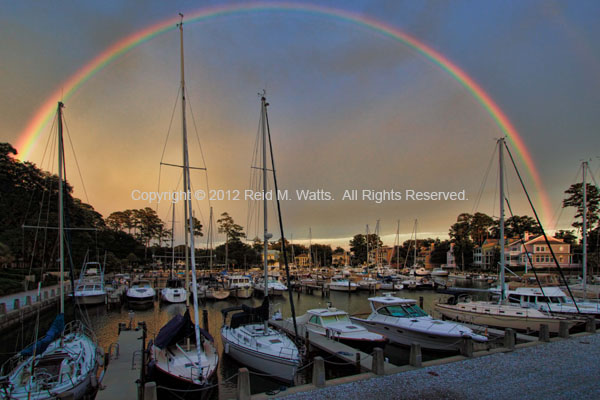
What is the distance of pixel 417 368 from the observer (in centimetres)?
1195

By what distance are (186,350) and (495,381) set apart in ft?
36.6

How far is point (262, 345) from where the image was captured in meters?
14.8

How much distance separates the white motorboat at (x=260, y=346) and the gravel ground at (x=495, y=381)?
3997 mm

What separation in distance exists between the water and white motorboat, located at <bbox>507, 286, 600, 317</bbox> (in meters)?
7.92

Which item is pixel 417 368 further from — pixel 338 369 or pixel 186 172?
pixel 186 172

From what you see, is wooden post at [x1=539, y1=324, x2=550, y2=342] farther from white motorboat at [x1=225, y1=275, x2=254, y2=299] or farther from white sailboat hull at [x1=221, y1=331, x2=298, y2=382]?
white motorboat at [x1=225, y1=275, x2=254, y2=299]

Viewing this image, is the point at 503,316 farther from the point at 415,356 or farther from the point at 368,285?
the point at 368,285

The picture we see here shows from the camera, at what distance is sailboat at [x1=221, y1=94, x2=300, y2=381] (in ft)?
45.5

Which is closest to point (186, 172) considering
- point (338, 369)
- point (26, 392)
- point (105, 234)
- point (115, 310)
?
point (26, 392)

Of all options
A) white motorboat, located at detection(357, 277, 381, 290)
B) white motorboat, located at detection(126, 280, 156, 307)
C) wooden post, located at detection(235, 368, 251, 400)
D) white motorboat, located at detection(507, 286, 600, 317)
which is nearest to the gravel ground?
wooden post, located at detection(235, 368, 251, 400)

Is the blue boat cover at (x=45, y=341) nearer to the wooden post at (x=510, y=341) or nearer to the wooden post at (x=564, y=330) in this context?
the wooden post at (x=510, y=341)

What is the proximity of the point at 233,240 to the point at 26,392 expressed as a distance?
88.0 meters

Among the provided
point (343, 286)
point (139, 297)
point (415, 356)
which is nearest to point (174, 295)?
point (139, 297)

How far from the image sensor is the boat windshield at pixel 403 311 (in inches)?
807
